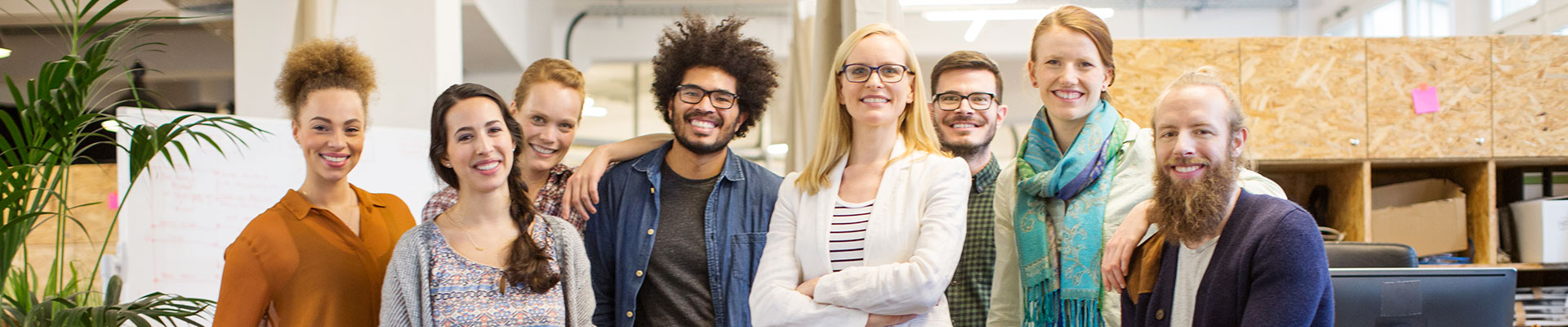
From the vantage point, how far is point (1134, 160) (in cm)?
217

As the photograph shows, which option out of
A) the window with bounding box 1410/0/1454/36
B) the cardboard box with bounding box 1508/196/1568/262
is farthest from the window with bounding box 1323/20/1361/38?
the cardboard box with bounding box 1508/196/1568/262

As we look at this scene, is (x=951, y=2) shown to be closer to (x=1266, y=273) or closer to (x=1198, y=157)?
(x=1198, y=157)

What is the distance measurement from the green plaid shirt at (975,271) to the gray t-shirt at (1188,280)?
2.45 feet

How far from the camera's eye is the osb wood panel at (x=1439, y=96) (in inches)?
169

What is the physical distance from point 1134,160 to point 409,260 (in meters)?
1.50

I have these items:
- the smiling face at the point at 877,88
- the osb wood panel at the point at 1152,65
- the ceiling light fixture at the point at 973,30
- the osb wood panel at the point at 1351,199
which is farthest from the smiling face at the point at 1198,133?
the ceiling light fixture at the point at 973,30

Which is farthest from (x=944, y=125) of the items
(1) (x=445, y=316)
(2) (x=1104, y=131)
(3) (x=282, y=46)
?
(3) (x=282, y=46)

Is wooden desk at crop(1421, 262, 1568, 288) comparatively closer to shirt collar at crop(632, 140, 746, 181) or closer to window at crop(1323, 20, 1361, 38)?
window at crop(1323, 20, 1361, 38)

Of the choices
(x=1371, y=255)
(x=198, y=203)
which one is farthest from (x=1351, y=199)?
(x=198, y=203)

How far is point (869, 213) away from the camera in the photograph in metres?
1.95

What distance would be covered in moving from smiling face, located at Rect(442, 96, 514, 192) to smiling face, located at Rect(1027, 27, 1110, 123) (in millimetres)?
1142

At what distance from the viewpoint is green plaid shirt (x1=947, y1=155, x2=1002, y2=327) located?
93.3 inches

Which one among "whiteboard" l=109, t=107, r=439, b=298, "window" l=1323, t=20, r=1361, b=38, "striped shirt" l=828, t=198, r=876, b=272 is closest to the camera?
"striped shirt" l=828, t=198, r=876, b=272

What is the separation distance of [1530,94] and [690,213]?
404 cm
